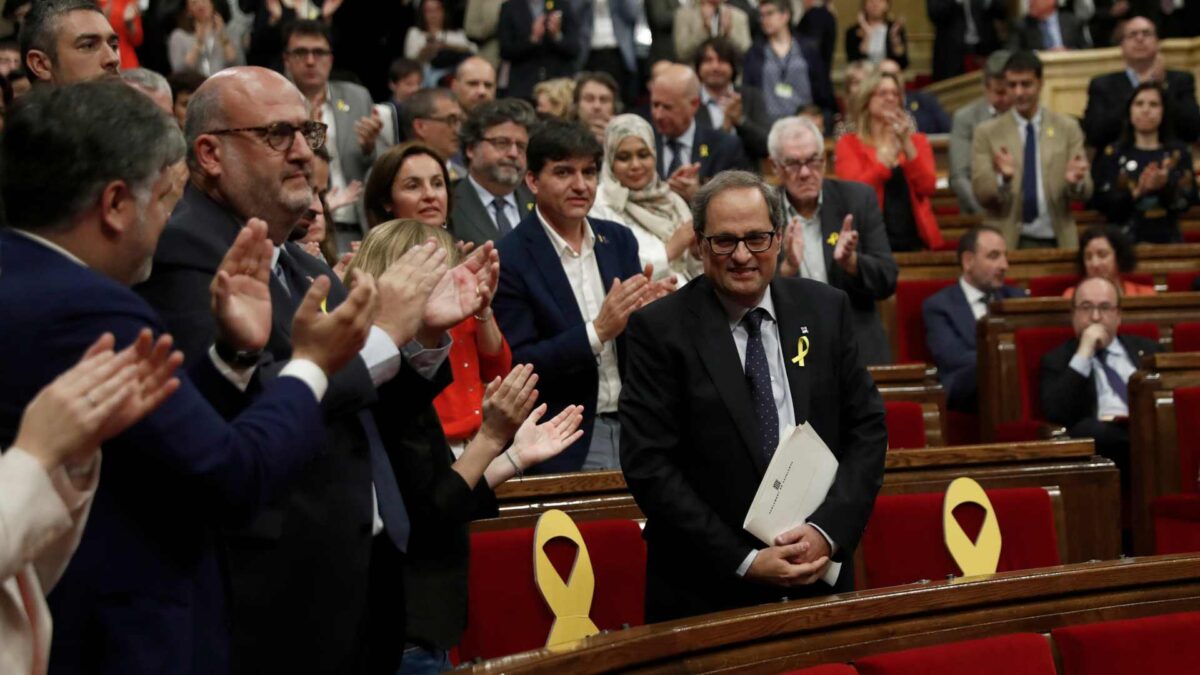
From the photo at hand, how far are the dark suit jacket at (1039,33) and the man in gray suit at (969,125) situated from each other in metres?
2.22

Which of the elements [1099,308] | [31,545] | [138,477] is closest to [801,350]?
[138,477]

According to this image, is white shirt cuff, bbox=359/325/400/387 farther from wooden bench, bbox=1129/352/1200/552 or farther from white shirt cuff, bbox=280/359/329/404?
wooden bench, bbox=1129/352/1200/552

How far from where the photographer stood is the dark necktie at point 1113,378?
4.79 m

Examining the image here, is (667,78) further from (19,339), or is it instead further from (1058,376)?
(19,339)

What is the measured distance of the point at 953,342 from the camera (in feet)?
17.5

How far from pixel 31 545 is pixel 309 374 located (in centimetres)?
37

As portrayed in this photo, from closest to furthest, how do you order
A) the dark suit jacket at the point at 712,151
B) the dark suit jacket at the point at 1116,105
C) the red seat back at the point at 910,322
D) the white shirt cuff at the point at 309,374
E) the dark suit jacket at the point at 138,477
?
1. the dark suit jacket at the point at 138,477
2. the white shirt cuff at the point at 309,374
3. the dark suit jacket at the point at 712,151
4. the red seat back at the point at 910,322
5. the dark suit jacket at the point at 1116,105

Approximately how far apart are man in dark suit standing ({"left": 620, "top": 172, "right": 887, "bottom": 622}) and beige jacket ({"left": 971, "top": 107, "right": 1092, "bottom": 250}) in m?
4.13

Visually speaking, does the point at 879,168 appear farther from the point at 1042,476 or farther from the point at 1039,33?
the point at 1039,33

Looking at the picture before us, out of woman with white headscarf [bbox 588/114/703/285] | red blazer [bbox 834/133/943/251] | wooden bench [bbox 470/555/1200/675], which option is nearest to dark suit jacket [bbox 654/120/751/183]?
red blazer [bbox 834/133/943/251]

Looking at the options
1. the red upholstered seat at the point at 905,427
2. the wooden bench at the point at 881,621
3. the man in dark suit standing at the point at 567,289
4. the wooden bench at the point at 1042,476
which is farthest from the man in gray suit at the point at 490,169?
the wooden bench at the point at 881,621

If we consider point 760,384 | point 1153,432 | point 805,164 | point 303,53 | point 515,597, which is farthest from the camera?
point 303,53

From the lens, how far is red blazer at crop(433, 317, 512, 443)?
9.75 ft

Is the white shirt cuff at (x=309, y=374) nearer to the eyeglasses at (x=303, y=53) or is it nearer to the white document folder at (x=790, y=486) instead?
the white document folder at (x=790, y=486)
